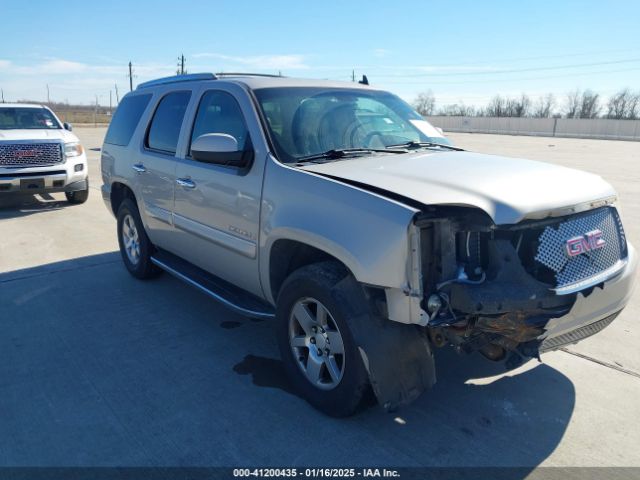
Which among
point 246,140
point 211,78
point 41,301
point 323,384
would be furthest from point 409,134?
point 41,301

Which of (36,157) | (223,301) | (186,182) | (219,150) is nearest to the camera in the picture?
(219,150)

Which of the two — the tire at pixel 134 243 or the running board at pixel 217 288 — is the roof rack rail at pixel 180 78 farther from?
the running board at pixel 217 288

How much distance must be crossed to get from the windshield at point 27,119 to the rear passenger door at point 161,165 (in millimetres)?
6566

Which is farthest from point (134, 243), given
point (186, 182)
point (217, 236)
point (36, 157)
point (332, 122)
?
point (36, 157)

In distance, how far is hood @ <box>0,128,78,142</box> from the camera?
9398 millimetres

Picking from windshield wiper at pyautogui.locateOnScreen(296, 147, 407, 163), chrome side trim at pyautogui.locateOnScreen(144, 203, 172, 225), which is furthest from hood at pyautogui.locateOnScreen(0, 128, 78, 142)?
windshield wiper at pyautogui.locateOnScreen(296, 147, 407, 163)

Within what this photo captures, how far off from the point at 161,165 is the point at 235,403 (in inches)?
93.5

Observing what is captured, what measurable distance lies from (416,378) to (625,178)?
1460cm

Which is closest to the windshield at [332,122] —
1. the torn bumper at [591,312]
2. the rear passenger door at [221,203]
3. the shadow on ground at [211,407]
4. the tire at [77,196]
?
the rear passenger door at [221,203]

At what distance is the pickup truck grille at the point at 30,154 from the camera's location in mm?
9250

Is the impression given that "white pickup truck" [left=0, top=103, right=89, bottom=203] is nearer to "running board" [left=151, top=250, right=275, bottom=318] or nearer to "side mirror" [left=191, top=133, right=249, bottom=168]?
"running board" [left=151, top=250, right=275, bottom=318]

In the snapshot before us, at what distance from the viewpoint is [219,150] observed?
11.5 ft

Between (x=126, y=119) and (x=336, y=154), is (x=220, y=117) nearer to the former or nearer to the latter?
(x=336, y=154)

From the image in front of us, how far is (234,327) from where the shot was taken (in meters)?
4.53
